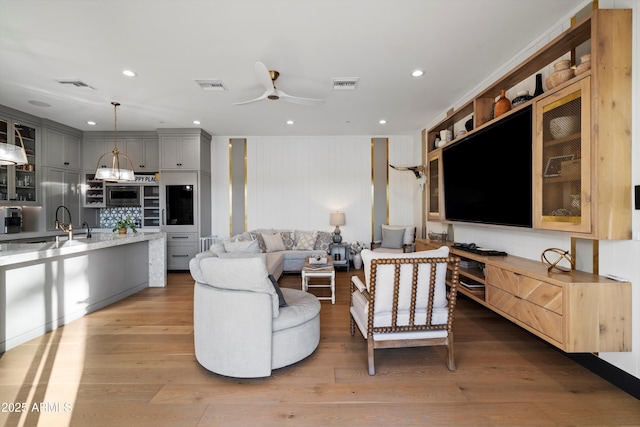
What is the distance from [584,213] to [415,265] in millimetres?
1182

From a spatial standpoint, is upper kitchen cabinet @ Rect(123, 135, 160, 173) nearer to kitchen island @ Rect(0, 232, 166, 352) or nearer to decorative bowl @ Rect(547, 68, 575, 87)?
kitchen island @ Rect(0, 232, 166, 352)

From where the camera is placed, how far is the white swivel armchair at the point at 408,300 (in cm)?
199

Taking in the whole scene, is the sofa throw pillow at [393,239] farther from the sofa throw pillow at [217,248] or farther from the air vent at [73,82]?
the air vent at [73,82]

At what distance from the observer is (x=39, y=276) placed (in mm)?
2805

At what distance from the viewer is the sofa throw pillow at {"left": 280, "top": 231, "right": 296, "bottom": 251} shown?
572 cm

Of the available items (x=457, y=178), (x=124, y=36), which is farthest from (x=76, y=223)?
(x=457, y=178)

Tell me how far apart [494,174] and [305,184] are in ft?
13.1

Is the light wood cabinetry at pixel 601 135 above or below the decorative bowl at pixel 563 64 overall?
below

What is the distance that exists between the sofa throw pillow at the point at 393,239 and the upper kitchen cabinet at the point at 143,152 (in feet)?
16.8

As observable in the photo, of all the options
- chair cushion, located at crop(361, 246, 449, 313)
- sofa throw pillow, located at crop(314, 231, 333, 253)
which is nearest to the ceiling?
chair cushion, located at crop(361, 246, 449, 313)

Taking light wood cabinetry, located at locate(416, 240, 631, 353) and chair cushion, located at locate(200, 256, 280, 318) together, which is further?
chair cushion, located at locate(200, 256, 280, 318)

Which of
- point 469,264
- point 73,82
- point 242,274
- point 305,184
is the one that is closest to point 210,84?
point 73,82

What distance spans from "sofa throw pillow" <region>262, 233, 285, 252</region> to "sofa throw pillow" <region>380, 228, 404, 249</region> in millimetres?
2153

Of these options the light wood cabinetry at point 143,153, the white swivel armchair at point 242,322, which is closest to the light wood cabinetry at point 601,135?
the white swivel armchair at point 242,322
